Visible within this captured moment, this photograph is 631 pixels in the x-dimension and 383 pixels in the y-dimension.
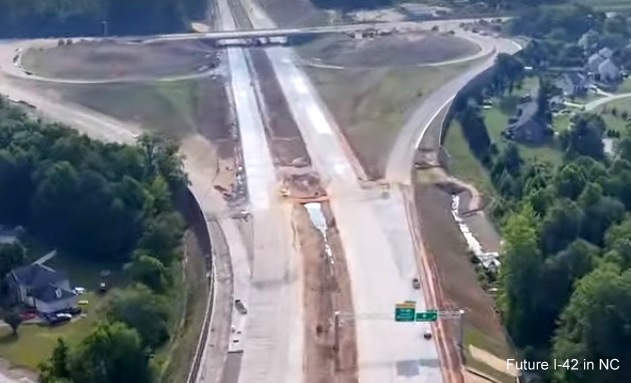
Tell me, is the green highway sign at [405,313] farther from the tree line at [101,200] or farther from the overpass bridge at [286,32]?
the overpass bridge at [286,32]

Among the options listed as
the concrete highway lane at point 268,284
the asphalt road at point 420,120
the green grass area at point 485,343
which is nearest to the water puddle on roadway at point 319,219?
the concrete highway lane at point 268,284

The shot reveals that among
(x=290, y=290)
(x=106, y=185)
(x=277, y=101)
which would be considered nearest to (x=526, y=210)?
(x=290, y=290)

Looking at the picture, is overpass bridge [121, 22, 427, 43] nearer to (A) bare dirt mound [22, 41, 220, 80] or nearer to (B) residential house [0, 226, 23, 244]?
(A) bare dirt mound [22, 41, 220, 80]

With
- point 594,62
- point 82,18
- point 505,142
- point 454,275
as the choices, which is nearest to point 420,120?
point 505,142

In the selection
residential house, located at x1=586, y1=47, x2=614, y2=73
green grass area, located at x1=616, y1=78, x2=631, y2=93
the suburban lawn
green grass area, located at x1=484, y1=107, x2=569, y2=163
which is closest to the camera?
the suburban lawn

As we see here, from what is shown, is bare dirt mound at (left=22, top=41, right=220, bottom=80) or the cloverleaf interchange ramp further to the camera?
bare dirt mound at (left=22, top=41, right=220, bottom=80)

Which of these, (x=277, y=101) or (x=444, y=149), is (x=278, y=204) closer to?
(x=444, y=149)

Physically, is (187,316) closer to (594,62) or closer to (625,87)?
(625,87)

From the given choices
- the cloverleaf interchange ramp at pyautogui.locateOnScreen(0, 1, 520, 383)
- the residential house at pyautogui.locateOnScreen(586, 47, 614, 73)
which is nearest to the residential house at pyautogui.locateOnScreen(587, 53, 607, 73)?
the residential house at pyautogui.locateOnScreen(586, 47, 614, 73)
